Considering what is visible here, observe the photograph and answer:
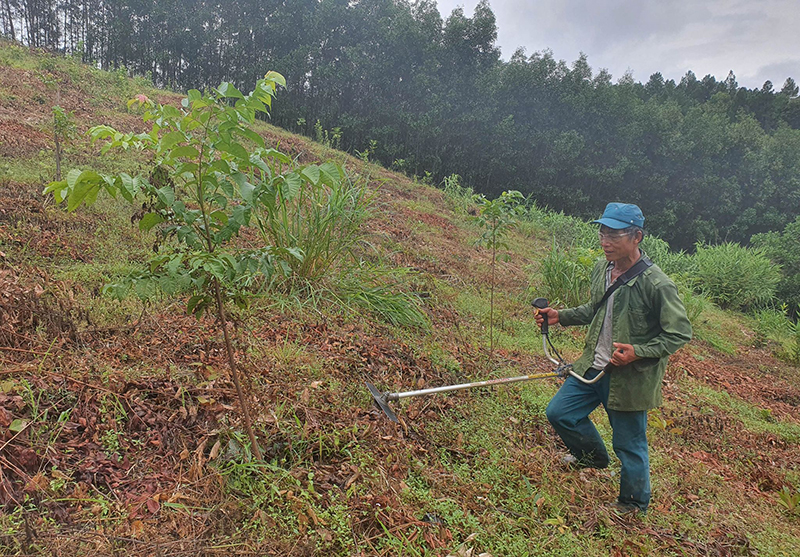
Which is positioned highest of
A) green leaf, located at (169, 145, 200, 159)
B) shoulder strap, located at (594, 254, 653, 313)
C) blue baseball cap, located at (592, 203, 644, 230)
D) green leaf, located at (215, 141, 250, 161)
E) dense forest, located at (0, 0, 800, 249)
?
dense forest, located at (0, 0, 800, 249)

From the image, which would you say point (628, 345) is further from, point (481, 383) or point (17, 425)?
point (17, 425)

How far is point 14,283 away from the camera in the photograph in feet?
9.53

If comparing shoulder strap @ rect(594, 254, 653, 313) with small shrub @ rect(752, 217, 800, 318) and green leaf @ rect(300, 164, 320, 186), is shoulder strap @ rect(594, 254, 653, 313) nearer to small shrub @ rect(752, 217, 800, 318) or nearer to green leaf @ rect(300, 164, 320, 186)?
green leaf @ rect(300, 164, 320, 186)

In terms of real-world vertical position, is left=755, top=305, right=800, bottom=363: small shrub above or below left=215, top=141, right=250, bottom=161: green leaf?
below

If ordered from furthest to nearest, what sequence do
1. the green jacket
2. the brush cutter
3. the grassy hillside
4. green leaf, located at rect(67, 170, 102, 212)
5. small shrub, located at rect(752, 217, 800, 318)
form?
small shrub, located at rect(752, 217, 800, 318) < the brush cutter < the green jacket < the grassy hillside < green leaf, located at rect(67, 170, 102, 212)

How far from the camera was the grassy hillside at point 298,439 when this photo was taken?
187 cm

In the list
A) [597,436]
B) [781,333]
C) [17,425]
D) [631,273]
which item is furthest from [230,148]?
[781,333]

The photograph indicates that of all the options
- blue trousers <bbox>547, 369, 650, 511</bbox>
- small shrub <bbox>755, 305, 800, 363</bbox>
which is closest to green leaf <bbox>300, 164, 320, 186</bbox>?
blue trousers <bbox>547, 369, 650, 511</bbox>

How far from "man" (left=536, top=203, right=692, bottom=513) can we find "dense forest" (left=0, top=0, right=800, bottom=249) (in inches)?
876

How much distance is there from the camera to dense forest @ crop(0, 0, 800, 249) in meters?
24.7

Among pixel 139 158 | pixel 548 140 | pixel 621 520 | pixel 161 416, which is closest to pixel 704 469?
pixel 621 520

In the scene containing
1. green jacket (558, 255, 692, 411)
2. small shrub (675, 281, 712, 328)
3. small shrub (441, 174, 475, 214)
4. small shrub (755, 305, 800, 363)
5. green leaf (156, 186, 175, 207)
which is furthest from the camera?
small shrub (441, 174, 475, 214)

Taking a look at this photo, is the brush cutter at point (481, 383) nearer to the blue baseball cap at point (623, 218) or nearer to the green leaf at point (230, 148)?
the blue baseball cap at point (623, 218)

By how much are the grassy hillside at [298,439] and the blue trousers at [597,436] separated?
0.14 meters
